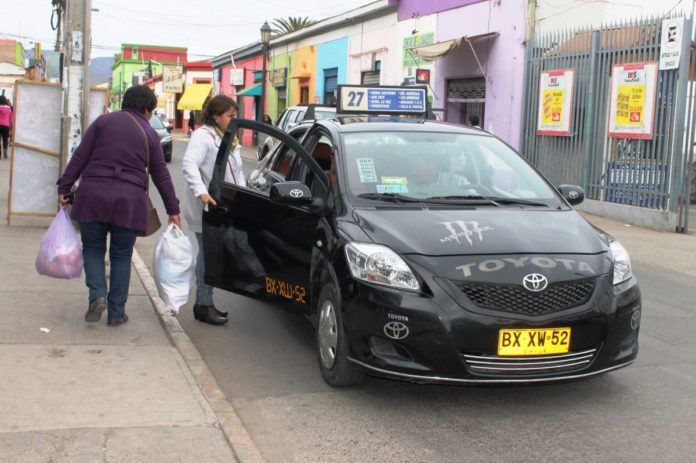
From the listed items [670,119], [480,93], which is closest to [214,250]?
[670,119]

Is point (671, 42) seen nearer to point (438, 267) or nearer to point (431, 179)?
point (431, 179)

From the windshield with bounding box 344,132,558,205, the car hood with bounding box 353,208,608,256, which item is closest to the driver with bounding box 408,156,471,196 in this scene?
the windshield with bounding box 344,132,558,205

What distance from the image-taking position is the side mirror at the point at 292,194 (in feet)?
17.7

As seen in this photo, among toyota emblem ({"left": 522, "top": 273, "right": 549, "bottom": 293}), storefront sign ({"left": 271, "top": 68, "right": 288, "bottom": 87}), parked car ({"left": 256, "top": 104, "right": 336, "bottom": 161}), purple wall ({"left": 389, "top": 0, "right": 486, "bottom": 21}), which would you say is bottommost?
toyota emblem ({"left": 522, "top": 273, "right": 549, "bottom": 293})

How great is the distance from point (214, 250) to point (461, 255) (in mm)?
2479

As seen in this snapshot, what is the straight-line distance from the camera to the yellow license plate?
14.7 feet

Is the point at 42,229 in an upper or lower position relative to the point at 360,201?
lower

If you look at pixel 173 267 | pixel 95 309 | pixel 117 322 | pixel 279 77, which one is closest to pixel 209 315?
pixel 173 267

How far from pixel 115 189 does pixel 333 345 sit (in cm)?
208

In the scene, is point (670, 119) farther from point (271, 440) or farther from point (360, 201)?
point (271, 440)

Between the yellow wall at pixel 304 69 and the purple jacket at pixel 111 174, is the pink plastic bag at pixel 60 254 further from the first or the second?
the yellow wall at pixel 304 69

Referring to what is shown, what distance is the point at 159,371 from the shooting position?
5180mm

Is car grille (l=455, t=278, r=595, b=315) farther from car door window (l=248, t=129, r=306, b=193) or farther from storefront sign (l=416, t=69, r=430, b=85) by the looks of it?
storefront sign (l=416, t=69, r=430, b=85)

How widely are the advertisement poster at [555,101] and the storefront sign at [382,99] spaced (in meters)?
5.13
